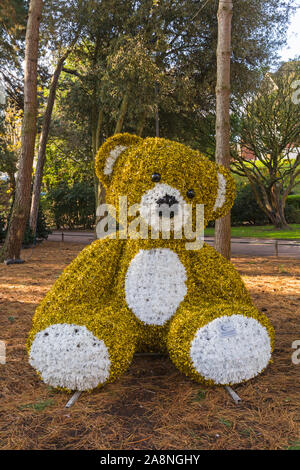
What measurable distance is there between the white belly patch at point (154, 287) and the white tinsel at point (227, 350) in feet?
1.28

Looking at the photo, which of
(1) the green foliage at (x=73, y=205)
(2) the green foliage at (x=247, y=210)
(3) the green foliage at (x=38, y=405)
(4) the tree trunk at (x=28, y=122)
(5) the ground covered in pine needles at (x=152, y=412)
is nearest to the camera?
(5) the ground covered in pine needles at (x=152, y=412)

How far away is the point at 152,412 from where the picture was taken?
235cm

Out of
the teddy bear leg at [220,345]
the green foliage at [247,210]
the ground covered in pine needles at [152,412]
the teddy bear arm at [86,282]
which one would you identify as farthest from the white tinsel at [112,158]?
the green foliage at [247,210]

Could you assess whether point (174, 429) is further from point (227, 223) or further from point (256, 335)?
point (227, 223)

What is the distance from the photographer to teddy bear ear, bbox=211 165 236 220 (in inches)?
114

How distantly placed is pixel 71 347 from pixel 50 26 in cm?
1040

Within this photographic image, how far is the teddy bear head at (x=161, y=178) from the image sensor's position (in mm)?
2623

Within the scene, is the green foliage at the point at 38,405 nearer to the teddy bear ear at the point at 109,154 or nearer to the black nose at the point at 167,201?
the black nose at the point at 167,201

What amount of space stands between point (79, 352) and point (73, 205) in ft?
67.5

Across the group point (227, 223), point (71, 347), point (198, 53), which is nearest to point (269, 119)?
point (198, 53)

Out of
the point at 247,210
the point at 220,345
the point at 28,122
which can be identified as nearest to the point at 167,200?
the point at 220,345

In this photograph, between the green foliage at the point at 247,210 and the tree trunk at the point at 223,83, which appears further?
the green foliage at the point at 247,210

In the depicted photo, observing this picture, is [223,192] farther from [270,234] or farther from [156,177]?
[270,234]

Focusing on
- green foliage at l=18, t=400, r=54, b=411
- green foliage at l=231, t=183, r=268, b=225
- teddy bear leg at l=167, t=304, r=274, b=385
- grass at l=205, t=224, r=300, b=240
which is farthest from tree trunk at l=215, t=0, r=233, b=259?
green foliage at l=231, t=183, r=268, b=225
